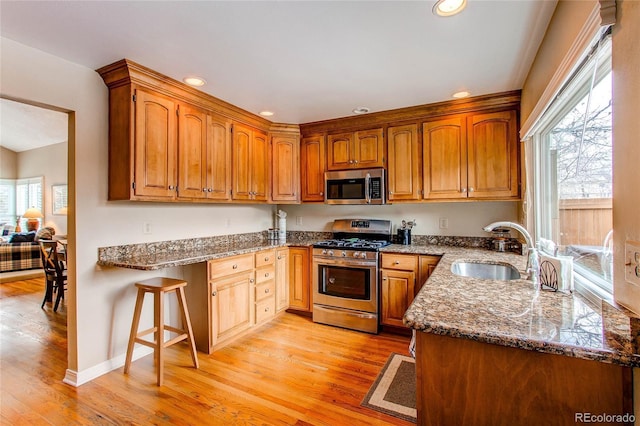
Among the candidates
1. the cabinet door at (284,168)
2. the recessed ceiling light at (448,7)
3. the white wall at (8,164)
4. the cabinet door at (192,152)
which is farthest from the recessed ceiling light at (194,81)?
the white wall at (8,164)

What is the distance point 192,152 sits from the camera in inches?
113

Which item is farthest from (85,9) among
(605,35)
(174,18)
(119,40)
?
(605,35)

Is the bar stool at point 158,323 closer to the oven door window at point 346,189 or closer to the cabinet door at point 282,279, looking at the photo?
the cabinet door at point 282,279

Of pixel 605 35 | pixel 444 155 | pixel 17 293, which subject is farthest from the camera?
pixel 17 293

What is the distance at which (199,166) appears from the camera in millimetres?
2930

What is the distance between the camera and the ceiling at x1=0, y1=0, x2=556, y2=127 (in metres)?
1.67

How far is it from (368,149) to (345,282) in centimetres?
157

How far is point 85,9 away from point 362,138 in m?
2.66

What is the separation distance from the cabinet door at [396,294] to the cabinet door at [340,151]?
1.38 metres

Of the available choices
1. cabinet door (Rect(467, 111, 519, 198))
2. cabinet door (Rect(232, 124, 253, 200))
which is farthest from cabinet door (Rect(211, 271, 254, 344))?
cabinet door (Rect(467, 111, 519, 198))

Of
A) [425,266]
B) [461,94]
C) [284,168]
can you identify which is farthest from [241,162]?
[461,94]

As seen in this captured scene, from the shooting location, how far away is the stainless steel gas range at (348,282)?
128 inches

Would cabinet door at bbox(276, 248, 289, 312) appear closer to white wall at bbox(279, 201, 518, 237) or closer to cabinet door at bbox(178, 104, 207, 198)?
white wall at bbox(279, 201, 518, 237)

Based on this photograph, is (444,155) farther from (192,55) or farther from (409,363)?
(192,55)
